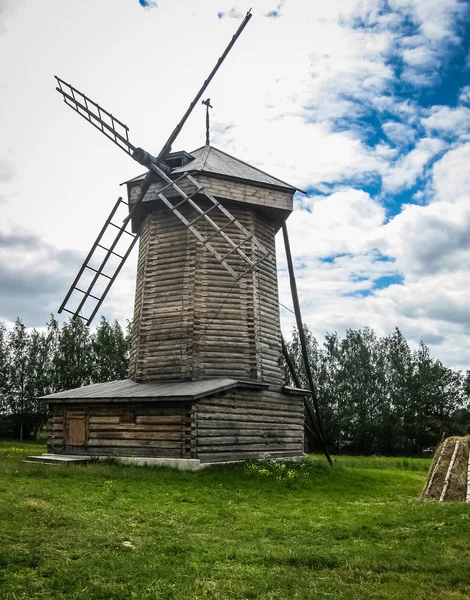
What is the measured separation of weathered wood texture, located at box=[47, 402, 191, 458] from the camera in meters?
17.0

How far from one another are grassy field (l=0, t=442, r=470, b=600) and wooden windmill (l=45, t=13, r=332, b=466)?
3.24 meters

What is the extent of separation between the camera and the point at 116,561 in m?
6.75

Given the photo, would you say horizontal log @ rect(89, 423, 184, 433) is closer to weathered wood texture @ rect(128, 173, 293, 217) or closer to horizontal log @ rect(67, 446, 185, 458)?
horizontal log @ rect(67, 446, 185, 458)

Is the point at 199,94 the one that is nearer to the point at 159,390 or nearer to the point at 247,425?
the point at 159,390

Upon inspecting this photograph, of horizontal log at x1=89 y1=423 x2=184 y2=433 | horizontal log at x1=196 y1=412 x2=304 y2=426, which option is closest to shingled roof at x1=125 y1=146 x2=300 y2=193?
horizontal log at x1=196 y1=412 x2=304 y2=426

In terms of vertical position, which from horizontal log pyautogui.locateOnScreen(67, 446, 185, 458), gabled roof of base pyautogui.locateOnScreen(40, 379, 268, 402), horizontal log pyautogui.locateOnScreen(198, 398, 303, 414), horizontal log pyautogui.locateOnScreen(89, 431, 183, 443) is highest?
gabled roof of base pyautogui.locateOnScreen(40, 379, 268, 402)

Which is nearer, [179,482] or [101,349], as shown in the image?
[179,482]

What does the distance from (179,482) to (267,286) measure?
9.08m

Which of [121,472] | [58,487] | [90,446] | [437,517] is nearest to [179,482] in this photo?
[121,472]

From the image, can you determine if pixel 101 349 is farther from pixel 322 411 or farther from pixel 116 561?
pixel 116 561

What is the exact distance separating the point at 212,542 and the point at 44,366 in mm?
40795

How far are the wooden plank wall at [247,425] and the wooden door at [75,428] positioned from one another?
179 inches

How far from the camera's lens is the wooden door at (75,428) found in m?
19.0

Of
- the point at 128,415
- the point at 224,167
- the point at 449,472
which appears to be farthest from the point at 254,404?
the point at 224,167
